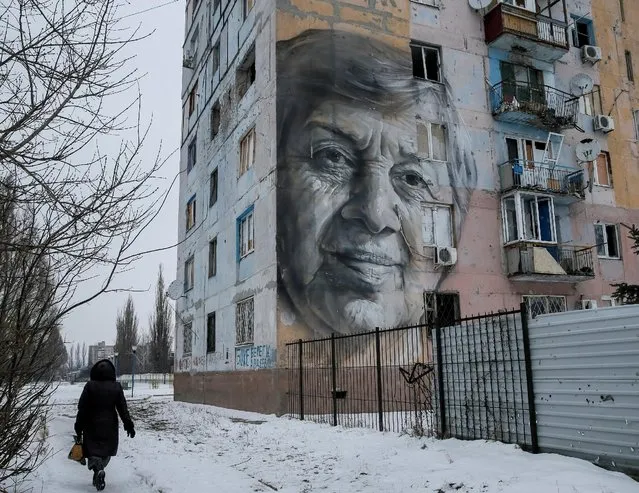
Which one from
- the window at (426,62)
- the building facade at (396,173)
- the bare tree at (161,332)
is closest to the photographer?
the building facade at (396,173)

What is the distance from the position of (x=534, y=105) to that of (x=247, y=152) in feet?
34.2

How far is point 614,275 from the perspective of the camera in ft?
73.9

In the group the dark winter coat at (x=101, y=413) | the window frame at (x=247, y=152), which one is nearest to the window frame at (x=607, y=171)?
the window frame at (x=247, y=152)

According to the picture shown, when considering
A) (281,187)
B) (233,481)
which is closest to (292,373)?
(281,187)

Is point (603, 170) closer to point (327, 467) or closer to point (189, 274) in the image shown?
point (189, 274)

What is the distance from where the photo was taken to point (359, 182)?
1802cm

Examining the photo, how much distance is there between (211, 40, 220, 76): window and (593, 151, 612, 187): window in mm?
16197

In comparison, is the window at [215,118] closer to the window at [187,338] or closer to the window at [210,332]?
the window at [210,332]

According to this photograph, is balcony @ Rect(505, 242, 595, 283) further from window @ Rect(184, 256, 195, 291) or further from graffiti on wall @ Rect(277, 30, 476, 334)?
window @ Rect(184, 256, 195, 291)

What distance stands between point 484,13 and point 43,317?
20.5 m

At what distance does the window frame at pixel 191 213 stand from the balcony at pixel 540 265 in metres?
14.6

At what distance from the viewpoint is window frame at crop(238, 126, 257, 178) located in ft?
65.4

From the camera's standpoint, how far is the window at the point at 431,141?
19.8 meters

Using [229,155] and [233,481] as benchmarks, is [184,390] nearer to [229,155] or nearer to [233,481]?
[229,155]
